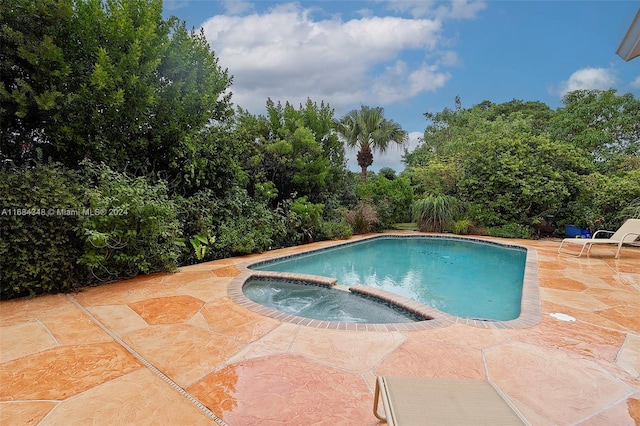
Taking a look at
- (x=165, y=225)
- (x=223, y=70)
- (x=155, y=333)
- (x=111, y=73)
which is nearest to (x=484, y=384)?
(x=155, y=333)

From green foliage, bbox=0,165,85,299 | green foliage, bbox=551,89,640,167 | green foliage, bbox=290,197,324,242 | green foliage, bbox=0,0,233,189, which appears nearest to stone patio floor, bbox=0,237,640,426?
green foliage, bbox=0,165,85,299

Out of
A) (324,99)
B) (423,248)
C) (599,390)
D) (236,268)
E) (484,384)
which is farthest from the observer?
(324,99)

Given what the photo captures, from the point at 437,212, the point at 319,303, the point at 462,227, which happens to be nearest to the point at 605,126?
the point at 462,227

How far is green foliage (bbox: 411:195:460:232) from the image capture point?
1207cm

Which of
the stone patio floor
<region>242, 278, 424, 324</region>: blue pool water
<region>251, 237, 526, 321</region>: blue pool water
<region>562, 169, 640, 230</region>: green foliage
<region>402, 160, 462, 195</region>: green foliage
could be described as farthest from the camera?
<region>402, 160, 462, 195</region>: green foliage

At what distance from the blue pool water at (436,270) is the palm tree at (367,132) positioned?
728 centimetres

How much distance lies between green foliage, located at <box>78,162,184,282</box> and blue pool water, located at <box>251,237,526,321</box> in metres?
2.16

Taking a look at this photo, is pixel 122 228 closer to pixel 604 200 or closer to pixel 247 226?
pixel 247 226

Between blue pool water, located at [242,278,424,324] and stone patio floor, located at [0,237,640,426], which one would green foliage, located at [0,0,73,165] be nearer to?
stone patio floor, located at [0,237,640,426]

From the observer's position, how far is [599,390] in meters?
2.36

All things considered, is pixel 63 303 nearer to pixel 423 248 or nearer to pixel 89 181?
pixel 89 181

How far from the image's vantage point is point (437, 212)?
39.9 ft

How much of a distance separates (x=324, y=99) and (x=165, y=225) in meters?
8.99

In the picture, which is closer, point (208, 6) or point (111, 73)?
point (111, 73)
